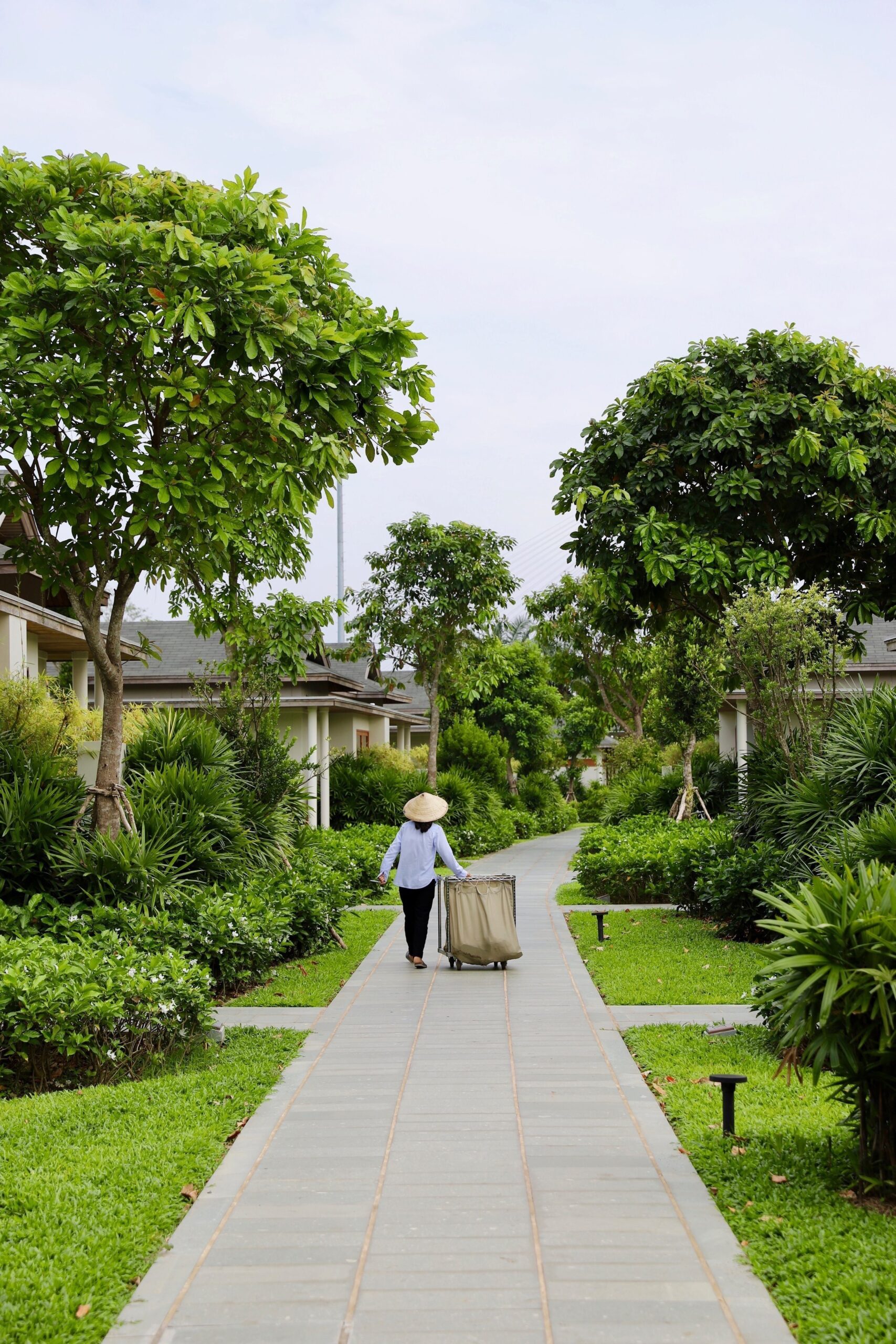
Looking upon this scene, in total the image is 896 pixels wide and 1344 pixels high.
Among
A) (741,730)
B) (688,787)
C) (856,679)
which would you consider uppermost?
(856,679)

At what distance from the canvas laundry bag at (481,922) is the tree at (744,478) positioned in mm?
4514

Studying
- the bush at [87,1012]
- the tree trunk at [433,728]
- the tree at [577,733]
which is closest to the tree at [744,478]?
the bush at [87,1012]

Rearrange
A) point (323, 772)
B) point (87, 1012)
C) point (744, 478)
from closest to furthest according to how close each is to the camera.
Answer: point (87, 1012)
point (744, 478)
point (323, 772)

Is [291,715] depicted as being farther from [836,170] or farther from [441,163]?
[836,170]

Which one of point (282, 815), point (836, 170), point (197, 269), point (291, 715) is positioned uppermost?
point (836, 170)

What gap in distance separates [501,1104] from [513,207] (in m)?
9.82

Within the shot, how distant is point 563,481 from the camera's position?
49.5 feet

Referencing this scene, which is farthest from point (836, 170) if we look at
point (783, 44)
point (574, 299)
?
point (574, 299)

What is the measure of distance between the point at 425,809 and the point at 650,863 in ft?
18.7

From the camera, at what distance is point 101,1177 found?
16.6 ft

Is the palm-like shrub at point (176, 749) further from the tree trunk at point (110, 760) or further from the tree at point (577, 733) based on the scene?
the tree at point (577, 733)

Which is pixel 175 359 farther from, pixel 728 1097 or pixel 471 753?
pixel 471 753

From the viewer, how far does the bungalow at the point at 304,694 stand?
75.7 ft

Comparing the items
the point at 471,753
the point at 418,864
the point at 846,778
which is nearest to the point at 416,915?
the point at 418,864
